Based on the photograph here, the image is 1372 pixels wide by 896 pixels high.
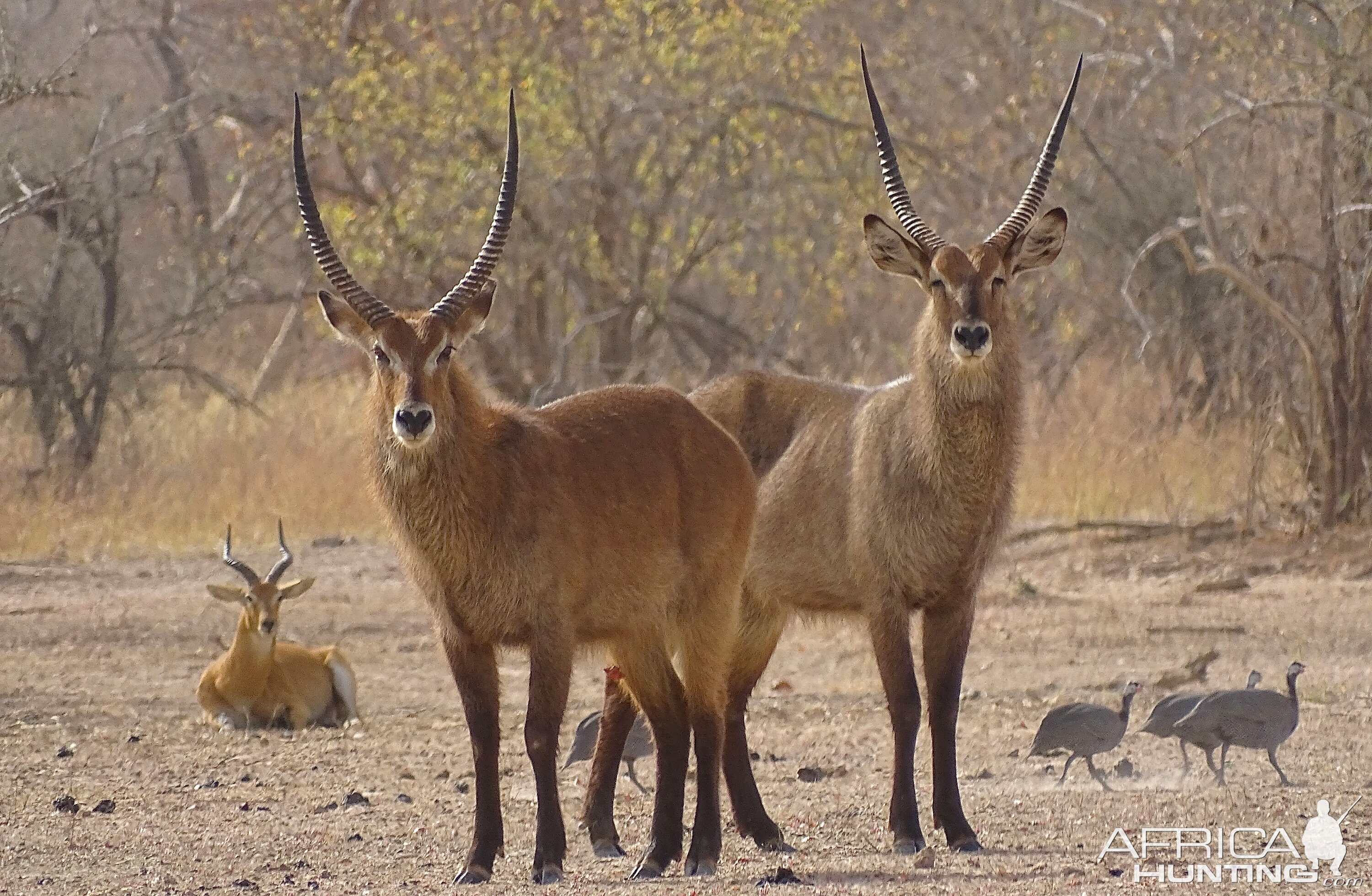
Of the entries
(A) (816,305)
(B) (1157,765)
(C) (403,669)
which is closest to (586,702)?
(C) (403,669)

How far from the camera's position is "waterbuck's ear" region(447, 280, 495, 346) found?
6094 millimetres

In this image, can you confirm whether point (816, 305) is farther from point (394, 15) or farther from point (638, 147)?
point (394, 15)

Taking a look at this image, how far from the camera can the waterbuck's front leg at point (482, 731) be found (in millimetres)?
5840

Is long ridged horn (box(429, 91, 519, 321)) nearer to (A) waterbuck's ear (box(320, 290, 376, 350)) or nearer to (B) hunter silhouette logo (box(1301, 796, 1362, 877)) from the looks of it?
(A) waterbuck's ear (box(320, 290, 376, 350))

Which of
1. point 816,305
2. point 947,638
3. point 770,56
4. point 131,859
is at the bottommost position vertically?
point 131,859

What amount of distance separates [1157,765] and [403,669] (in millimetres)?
4540

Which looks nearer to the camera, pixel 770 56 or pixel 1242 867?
pixel 1242 867

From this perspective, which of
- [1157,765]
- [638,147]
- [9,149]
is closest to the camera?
[1157,765]

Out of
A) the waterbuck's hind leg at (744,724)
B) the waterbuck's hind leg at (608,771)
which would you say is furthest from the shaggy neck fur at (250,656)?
the waterbuck's hind leg at (608,771)

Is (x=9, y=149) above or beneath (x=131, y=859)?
above

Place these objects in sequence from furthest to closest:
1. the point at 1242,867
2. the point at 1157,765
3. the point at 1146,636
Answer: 1. the point at 1146,636
2. the point at 1157,765
3. the point at 1242,867

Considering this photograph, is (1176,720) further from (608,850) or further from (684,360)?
(684,360)

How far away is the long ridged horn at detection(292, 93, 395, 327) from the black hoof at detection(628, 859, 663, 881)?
66.0 inches

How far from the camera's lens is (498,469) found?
19.6 ft
